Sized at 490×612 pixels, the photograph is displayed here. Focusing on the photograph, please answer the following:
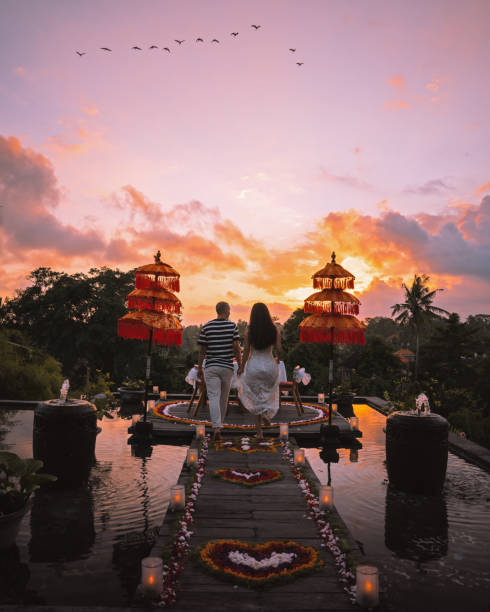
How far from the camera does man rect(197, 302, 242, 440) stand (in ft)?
26.5

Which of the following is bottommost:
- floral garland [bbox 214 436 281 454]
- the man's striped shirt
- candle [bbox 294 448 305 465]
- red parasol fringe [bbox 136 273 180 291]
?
floral garland [bbox 214 436 281 454]

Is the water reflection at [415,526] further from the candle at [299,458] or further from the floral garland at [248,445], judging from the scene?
the floral garland at [248,445]

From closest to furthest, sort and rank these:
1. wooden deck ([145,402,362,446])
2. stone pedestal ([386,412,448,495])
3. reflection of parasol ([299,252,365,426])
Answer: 1. stone pedestal ([386,412,448,495])
2. reflection of parasol ([299,252,365,426])
3. wooden deck ([145,402,362,446])

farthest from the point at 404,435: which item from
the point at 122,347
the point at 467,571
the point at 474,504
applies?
the point at 122,347

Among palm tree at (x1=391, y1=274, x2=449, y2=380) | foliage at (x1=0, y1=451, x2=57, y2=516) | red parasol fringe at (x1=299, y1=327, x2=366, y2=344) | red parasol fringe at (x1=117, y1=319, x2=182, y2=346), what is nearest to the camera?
foliage at (x1=0, y1=451, x2=57, y2=516)

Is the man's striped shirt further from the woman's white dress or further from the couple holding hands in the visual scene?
the woman's white dress

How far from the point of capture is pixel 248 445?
27.1ft

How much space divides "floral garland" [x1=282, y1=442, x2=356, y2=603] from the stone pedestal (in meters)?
1.44

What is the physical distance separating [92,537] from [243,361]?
4464 mm

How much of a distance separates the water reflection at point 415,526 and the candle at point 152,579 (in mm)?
2428

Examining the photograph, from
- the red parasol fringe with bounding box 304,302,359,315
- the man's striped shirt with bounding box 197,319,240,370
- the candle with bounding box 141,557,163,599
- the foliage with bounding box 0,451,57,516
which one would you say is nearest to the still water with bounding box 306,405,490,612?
the candle with bounding box 141,557,163,599

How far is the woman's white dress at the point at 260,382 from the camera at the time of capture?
343 inches

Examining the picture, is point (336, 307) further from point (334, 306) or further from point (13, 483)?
point (13, 483)

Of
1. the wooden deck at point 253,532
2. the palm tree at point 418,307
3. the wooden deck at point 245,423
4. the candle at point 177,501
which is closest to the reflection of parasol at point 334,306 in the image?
the wooden deck at point 245,423
